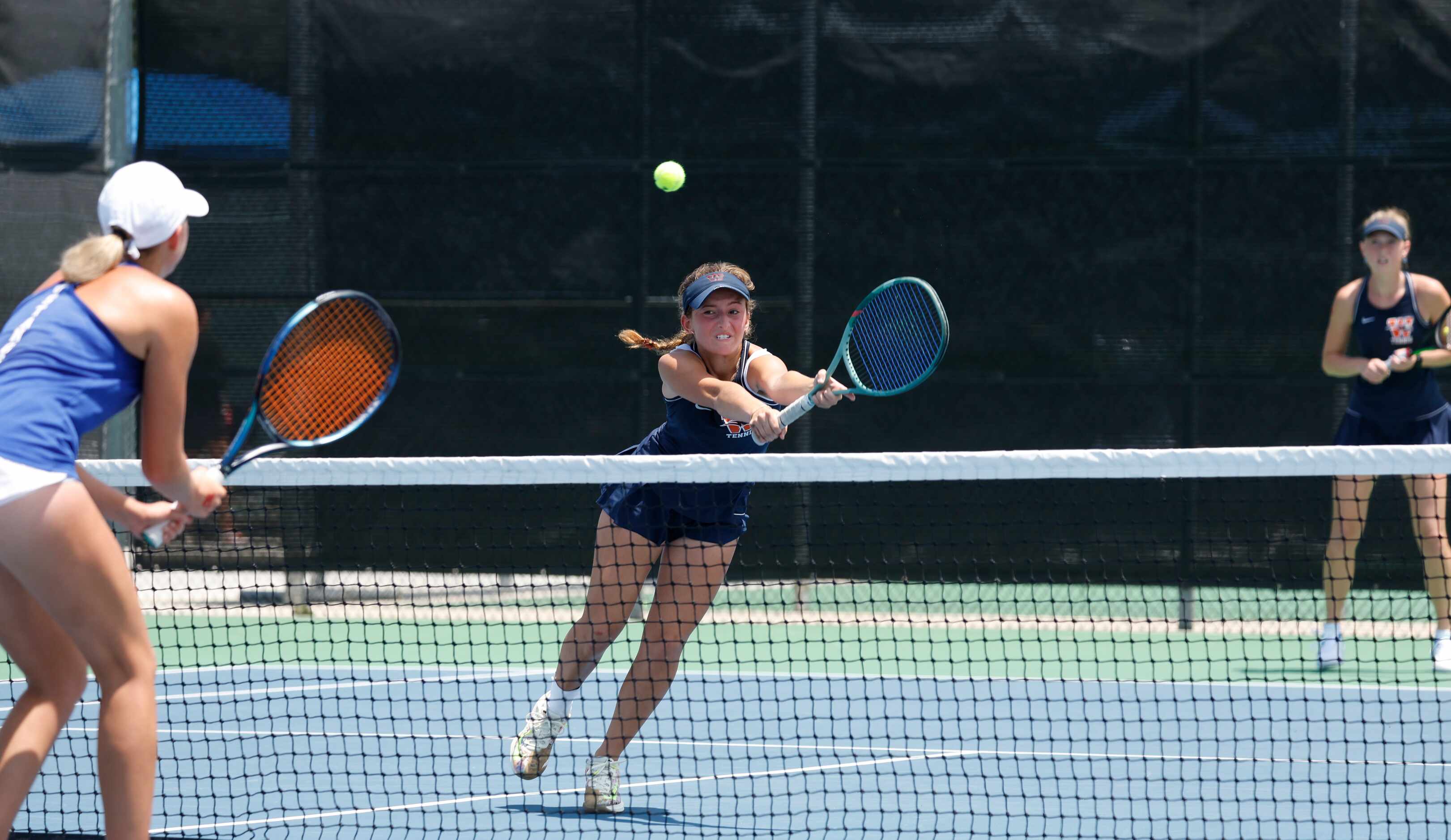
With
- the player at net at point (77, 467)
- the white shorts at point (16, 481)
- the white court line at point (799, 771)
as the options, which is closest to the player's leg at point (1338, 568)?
the white court line at point (799, 771)

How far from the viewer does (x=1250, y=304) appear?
245 inches

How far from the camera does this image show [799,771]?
149 inches

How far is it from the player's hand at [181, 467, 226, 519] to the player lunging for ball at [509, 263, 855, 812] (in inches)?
45.9

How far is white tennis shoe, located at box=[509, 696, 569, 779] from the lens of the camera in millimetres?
3615

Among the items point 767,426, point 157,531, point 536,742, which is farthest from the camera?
point 536,742

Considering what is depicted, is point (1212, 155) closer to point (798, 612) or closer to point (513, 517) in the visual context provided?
point (798, 612)

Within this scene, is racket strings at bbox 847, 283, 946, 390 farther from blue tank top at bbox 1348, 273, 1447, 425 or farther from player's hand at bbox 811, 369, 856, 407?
blue tank top at bbox 1348, 273, 1447, 425

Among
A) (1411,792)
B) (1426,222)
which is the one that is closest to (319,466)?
(1411,792)

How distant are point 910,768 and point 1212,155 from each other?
3.21m

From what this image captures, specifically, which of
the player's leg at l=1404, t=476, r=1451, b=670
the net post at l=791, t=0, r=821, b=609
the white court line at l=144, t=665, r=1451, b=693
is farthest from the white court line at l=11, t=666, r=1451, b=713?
the net post at l=791, t=0, r=821, b=609

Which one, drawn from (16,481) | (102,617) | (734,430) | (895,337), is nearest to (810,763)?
(734,430)

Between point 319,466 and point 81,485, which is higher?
point 319,466

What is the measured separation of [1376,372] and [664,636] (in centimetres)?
264

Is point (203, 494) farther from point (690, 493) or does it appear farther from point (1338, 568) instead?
point (1338, 568)
